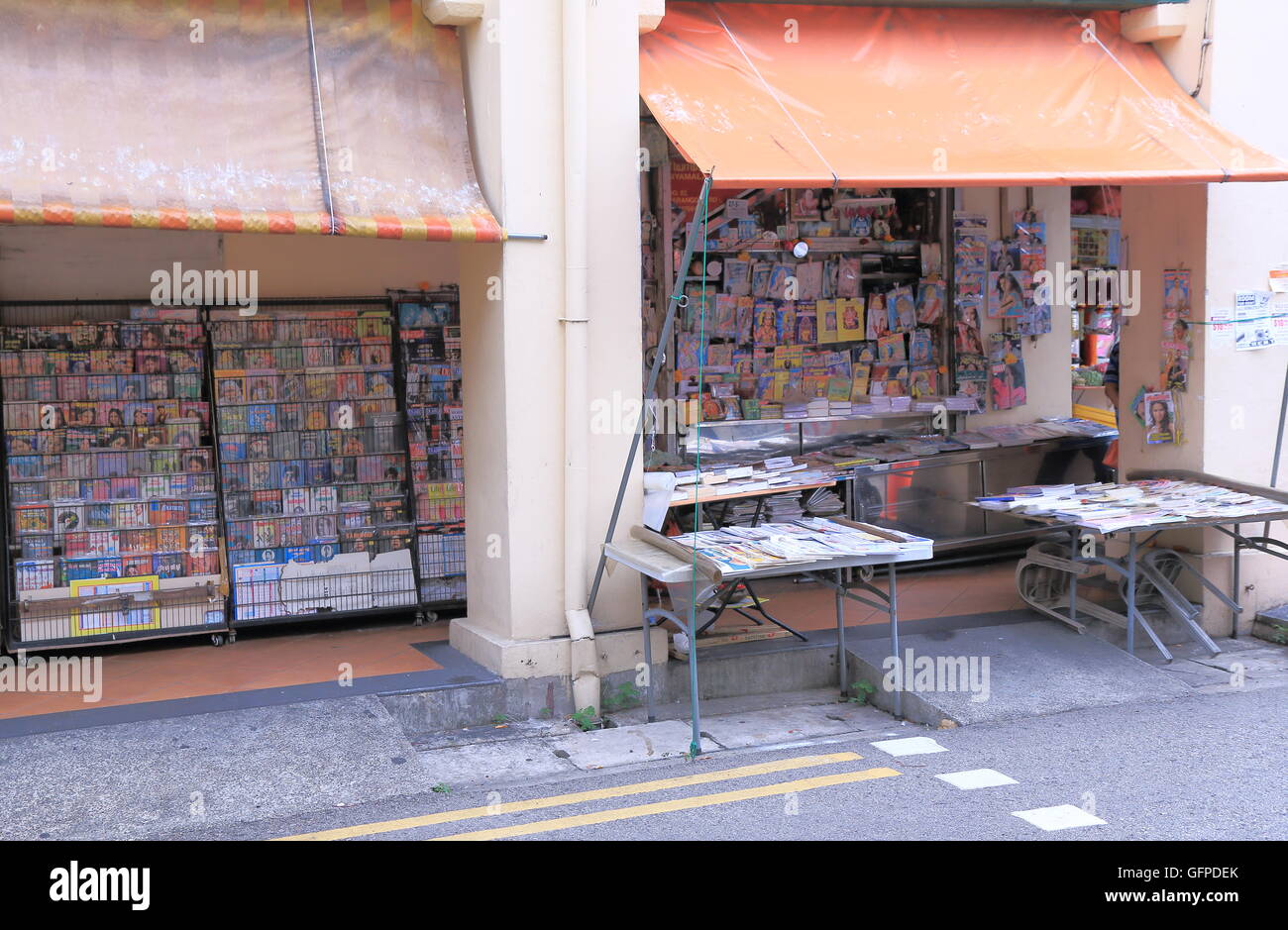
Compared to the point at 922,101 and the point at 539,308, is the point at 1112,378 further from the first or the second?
the point at 539,308

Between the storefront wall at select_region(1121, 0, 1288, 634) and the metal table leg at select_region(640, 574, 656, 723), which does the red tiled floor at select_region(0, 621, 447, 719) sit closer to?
the metal table leg at select_region(640, 574, 656, 723)

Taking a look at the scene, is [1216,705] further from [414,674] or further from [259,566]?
[259,566]

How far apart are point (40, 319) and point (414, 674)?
3243 millimetres

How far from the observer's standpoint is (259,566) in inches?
313

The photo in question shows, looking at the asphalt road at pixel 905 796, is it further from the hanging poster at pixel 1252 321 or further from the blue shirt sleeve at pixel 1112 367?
the blue shirt sleeve at pixel 1112 367

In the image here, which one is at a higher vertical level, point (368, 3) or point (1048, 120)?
point (368, 3)

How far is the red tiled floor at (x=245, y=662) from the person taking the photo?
6.65 metres

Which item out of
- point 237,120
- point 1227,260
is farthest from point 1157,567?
point 237,120

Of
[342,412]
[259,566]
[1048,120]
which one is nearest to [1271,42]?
[1048,120]

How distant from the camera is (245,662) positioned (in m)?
7.38

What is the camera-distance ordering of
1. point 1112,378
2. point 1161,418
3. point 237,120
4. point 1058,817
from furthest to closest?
point 1112,378
point 1161,418
point 237,120
point 1058,817

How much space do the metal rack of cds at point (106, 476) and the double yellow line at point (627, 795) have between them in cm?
308

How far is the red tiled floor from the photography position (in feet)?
21.8

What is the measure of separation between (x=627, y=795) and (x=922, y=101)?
4.28m
